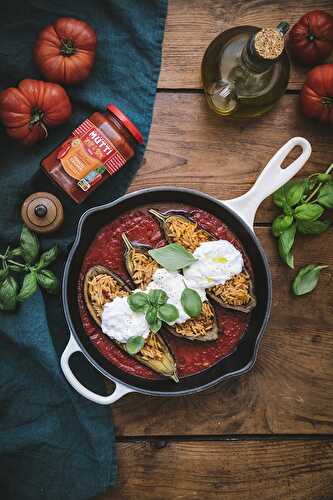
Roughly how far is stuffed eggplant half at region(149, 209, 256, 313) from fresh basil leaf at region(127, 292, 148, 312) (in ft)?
0.72

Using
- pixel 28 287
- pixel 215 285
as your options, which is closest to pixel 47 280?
pixel 28 287

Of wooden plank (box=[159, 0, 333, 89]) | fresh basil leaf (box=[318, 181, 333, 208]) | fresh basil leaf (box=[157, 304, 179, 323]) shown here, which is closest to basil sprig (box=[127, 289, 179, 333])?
fresh basil leaf (box=[157, 304, 179, 323])

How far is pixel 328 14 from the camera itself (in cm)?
172

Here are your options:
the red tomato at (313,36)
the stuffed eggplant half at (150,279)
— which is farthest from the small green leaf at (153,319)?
the red tomato at (313,36)

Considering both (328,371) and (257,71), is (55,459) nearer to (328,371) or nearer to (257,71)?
(328,371)

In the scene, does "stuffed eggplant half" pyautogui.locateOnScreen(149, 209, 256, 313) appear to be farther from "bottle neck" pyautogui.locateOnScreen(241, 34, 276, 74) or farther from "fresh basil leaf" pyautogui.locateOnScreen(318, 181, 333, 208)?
"bottle neck" pyautogui.locateOnScreen(241, 34, 276, 74)

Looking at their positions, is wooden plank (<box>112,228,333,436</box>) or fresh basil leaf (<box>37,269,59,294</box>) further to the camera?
wooden plank (<box>112,228,333,436</box>)

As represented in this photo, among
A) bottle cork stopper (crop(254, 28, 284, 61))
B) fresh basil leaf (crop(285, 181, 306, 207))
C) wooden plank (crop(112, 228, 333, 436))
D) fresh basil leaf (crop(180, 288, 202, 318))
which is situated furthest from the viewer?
wooden plank (crop(112, 228, 333, 436))

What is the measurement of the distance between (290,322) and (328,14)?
40.6 inches

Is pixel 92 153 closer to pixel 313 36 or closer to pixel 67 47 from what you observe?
pixel 67 47

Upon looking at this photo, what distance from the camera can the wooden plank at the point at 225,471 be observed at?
186 cm

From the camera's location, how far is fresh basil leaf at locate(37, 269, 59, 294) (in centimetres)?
168

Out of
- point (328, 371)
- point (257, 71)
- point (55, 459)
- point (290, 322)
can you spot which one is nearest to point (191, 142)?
point (257, 71)

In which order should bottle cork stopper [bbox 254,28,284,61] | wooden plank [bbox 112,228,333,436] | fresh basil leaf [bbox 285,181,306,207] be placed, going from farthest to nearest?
wooden plank [bbox 112,228,333,436], fresh basil leaf [bbox 285,181,306,207], bottle cork stopper [bbox 254,28,284,61]
